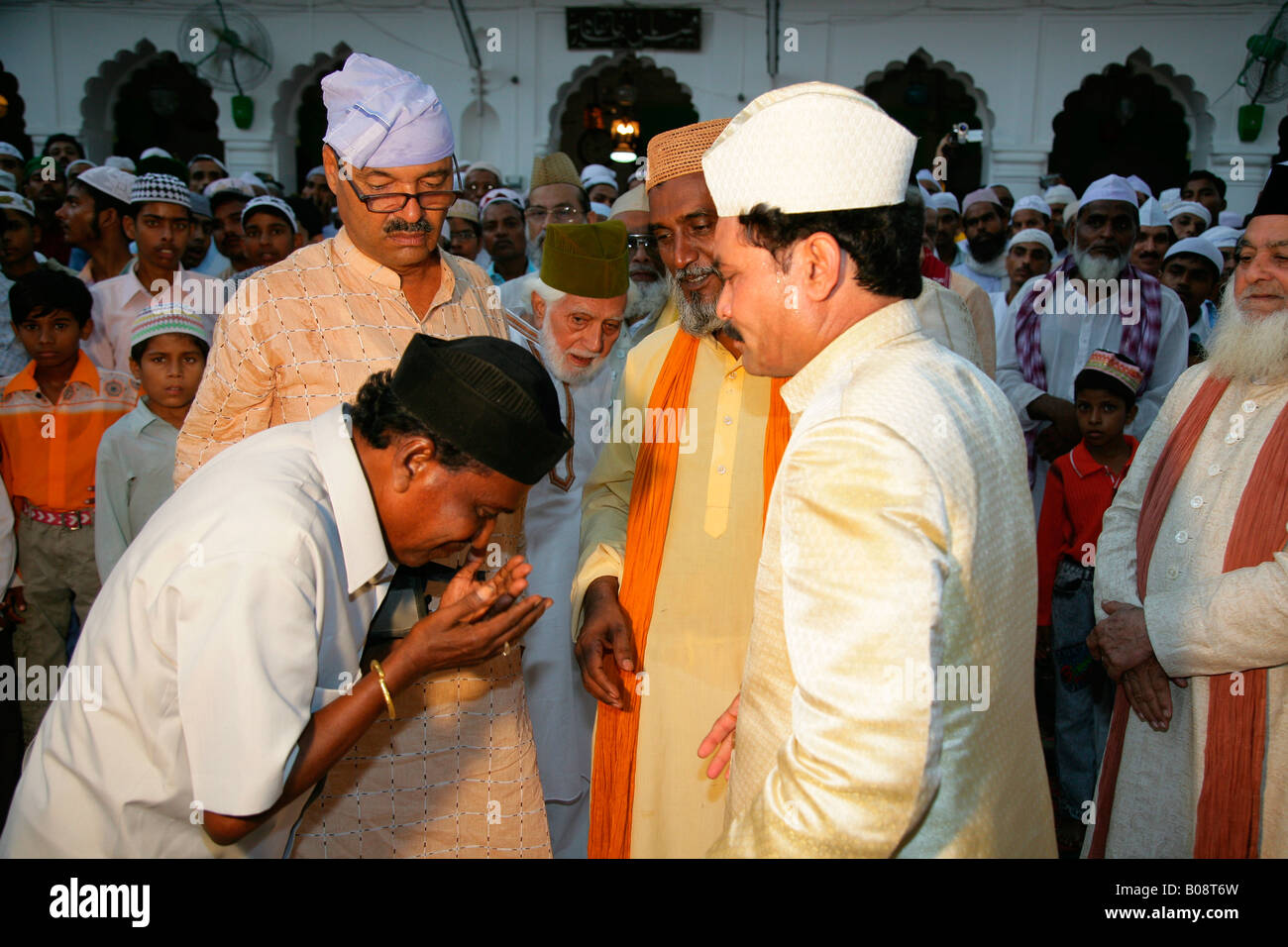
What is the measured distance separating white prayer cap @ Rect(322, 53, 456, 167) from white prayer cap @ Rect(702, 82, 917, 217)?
1105 mm

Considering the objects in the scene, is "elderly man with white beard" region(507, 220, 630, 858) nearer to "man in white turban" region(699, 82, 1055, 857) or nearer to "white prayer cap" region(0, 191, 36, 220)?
"man in white turban" region(699, 82, 1055, 857)

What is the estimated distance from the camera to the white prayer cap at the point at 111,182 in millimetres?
5590

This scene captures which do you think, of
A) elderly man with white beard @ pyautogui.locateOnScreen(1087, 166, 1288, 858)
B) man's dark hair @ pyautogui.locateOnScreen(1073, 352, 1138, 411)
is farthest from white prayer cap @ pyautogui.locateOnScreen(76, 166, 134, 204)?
elderly man with white beard @ pyautogui.locateOnScreen(1087, 166, 1288, 858)

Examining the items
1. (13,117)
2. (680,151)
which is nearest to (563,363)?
(680,151)

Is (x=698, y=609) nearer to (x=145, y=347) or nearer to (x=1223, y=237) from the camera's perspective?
(x=145, y=347)

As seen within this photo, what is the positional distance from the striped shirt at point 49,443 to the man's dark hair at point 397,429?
9.44 feet

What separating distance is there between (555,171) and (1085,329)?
3.68 meters

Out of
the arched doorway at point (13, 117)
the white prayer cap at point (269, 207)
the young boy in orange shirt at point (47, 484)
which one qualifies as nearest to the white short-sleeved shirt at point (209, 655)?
the young boy in orange shirt at point (47, 484)

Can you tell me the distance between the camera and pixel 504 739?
2.39 m

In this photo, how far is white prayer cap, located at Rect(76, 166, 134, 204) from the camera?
5.59 metres

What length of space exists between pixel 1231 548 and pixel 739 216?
5.50 feet

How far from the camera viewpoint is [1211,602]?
2.33m

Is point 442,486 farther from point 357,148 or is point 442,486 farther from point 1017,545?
point 357,148
